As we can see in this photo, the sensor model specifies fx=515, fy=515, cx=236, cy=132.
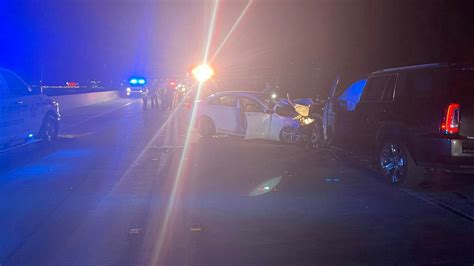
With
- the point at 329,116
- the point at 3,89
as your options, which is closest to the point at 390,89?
the point at 329,116

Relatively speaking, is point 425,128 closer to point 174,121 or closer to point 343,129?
point 343,129

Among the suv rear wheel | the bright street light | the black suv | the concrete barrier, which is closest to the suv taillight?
the black suv

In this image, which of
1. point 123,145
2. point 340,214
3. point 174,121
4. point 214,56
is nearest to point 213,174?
point 340,214

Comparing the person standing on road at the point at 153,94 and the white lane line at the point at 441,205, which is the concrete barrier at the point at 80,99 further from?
the white lane line at the point at 441,205

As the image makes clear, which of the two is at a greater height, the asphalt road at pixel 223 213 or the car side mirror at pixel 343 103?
the car side mirror at pixel 343 103

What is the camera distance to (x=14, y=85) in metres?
12.2

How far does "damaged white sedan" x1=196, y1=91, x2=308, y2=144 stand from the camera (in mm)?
13094

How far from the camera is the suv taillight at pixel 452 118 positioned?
7.00 meters

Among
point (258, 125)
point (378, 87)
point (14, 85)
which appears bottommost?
point (258, 125)

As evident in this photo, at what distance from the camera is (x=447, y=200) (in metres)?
7.40

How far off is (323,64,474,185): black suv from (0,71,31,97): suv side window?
7.61m

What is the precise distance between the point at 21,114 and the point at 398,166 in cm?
867

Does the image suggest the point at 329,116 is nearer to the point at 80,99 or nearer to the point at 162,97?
the point at 162,97

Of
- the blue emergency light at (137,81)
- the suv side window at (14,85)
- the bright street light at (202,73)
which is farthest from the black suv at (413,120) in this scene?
the blue emergency light at (137,81)
